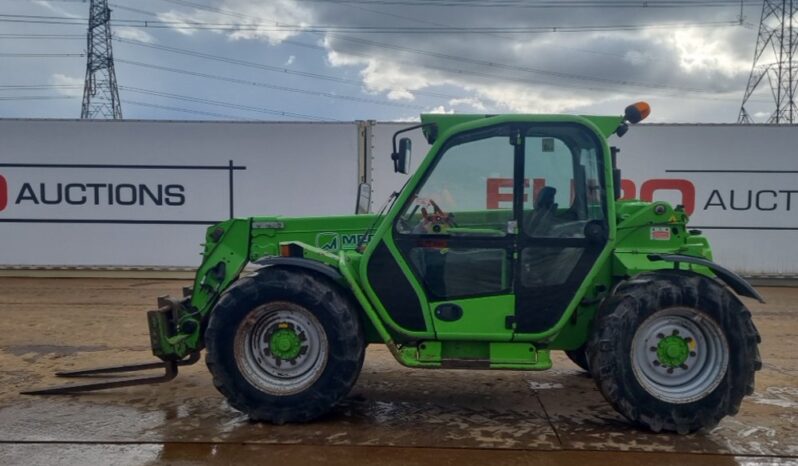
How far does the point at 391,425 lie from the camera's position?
4270 millimetres

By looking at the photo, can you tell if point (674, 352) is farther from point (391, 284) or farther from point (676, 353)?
point (391, 284)

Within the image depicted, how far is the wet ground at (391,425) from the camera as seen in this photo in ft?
12.3

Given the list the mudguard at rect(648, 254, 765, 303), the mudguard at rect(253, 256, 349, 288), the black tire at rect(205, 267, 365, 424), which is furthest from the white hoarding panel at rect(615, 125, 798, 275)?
the black tire at rect(205, 267, 365, 424)

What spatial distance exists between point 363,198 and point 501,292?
156cm

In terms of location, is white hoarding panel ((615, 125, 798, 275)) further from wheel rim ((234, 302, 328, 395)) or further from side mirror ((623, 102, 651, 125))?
wheel rim ((234, 302, 328, 395))

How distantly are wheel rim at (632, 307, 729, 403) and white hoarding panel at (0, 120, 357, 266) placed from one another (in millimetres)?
7282

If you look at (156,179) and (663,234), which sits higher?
(156,179)

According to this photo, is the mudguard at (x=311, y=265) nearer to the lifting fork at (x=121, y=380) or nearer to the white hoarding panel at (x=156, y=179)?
the lifting fork at (x=121, y=380)

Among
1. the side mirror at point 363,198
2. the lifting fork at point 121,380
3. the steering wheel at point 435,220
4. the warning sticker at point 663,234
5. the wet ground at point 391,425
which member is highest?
the side mirror at point 363,198

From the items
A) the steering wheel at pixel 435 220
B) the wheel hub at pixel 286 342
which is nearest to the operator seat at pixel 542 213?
the steering wheel at pixel 435 220

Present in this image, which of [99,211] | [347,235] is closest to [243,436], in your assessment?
[347,235]

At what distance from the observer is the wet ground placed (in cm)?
374

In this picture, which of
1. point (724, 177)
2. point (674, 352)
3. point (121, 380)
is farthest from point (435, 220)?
point (724, 177)

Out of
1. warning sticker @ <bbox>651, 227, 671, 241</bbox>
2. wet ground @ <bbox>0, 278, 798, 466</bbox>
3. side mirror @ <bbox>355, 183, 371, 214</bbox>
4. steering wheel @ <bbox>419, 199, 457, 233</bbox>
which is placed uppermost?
side mirror @ <bbox>355, 183, 371, 214</bbox>
